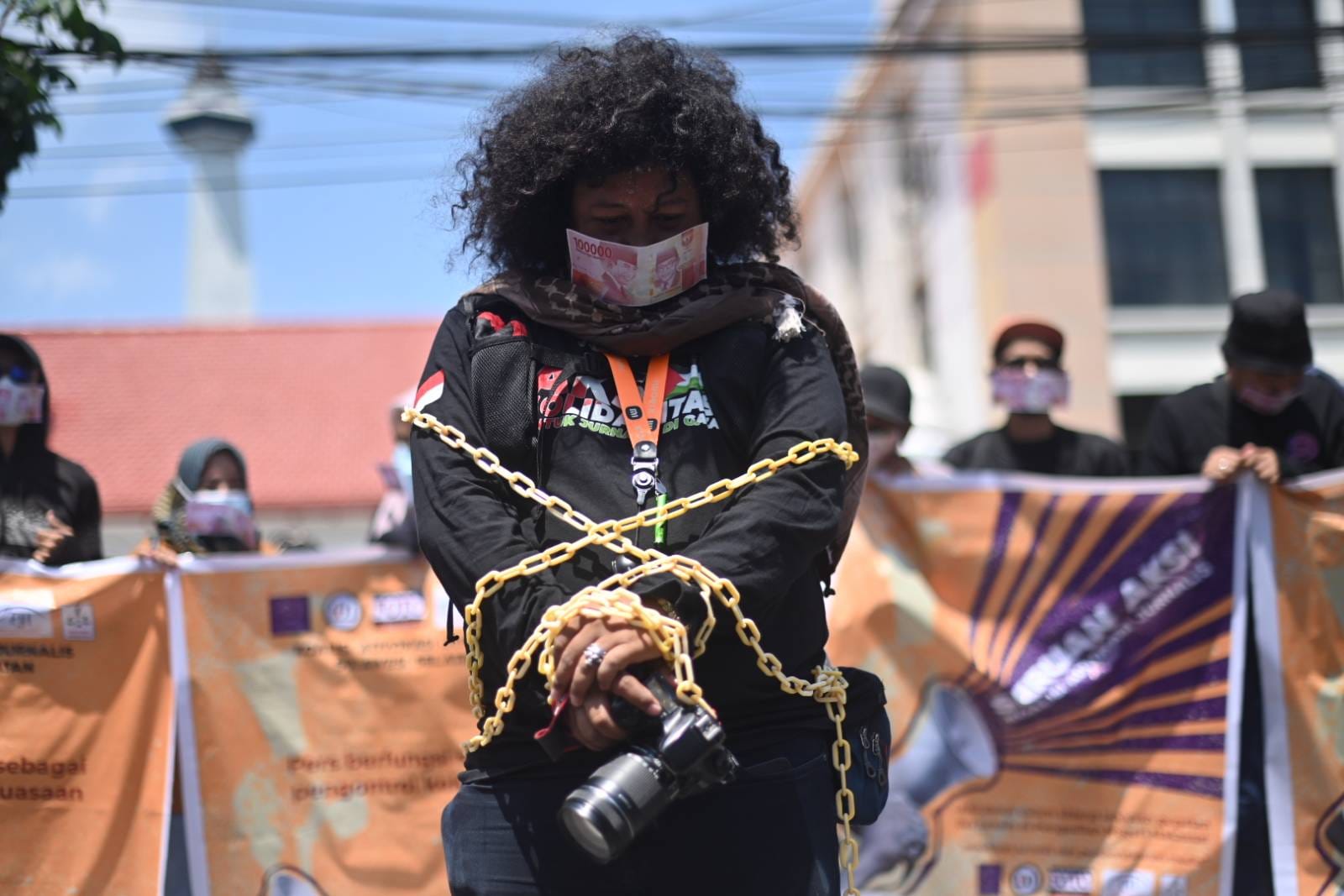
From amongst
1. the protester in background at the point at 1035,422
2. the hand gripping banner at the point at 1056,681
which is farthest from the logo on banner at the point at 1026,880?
the protester in background at the point at 1035,422

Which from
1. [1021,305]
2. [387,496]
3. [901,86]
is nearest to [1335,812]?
[387,496]

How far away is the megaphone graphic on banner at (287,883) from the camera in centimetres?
513

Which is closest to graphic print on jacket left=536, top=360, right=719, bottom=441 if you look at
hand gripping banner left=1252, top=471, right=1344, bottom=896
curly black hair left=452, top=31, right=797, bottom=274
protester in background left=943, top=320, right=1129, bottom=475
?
curly black hair left=452, top=31, right=797, bottom=274

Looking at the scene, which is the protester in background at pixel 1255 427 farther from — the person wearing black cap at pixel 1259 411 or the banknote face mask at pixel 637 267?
the banknote face mask at pixel 637 267

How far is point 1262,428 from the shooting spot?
5496mm

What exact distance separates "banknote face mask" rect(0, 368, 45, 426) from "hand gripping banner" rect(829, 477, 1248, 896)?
3087mm

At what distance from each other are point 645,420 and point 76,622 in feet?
11.2

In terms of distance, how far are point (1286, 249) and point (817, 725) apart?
2265 cm

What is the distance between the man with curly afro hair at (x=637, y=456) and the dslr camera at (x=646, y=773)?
0.5 inches

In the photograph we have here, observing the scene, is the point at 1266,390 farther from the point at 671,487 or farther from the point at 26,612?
the point at 26,612

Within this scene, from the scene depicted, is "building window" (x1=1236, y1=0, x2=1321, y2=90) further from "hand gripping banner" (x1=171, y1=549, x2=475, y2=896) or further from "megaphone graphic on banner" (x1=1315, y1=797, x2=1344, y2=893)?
"hand gripping banner" (x1=171, y1=549, x2=475, y2=896)

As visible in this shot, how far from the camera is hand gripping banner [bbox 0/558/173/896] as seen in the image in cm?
489

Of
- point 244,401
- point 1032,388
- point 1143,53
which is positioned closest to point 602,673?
point 1032,388

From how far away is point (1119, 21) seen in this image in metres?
22.2
